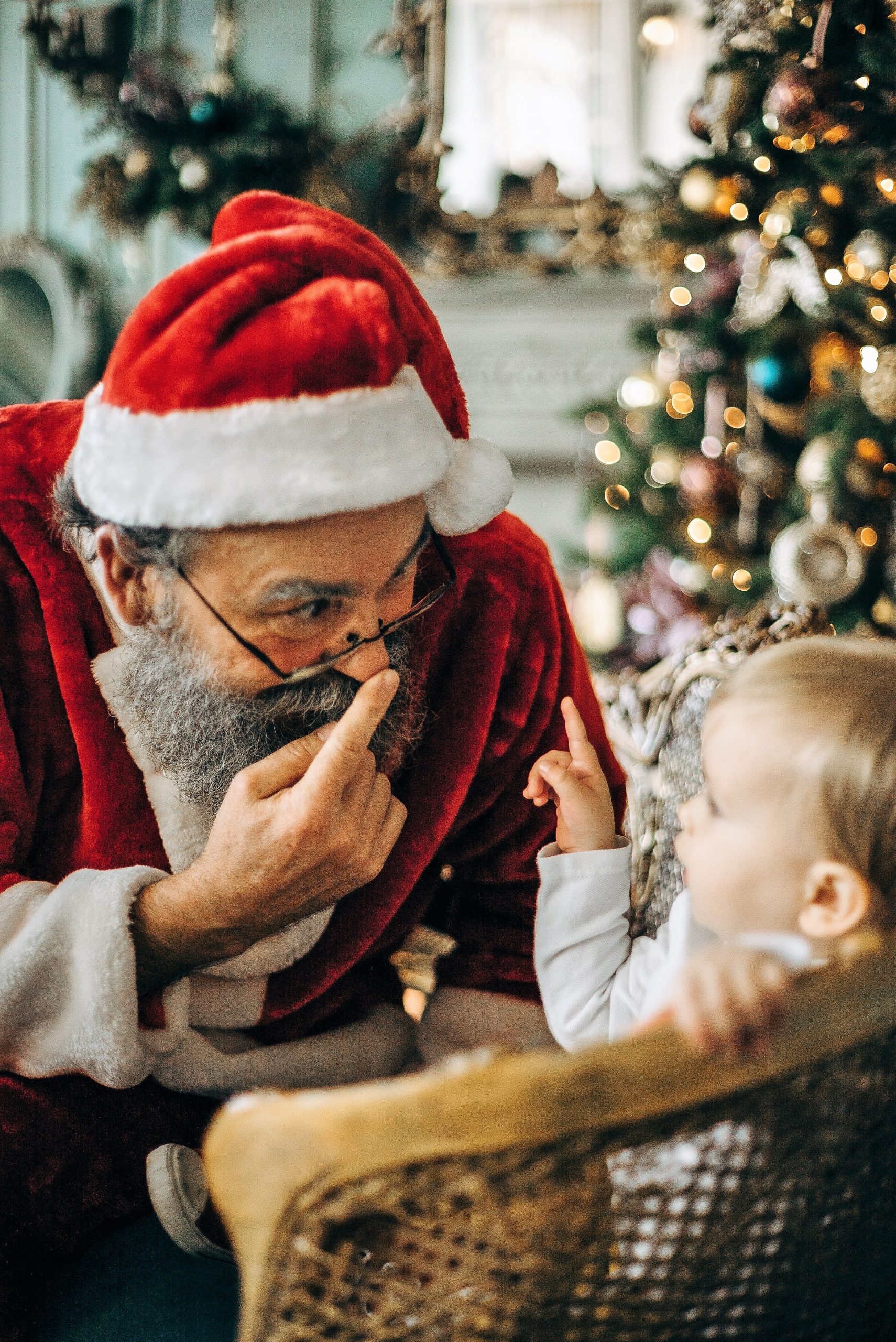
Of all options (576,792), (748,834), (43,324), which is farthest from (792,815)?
(43,324)

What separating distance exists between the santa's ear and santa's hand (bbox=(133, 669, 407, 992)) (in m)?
0.19

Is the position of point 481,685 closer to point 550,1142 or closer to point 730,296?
point 550,1142

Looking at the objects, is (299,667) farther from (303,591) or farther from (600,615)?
(600,615)

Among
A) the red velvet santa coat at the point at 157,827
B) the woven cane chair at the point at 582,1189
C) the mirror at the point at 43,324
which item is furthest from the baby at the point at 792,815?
the mirror at the point at 43,324

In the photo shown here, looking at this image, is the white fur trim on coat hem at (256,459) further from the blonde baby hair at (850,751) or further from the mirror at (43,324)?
the mirror at (43,324)

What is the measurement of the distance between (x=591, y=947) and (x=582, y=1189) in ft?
1.59

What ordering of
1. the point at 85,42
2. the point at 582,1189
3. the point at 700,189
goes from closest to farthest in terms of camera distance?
the point at 582,1189 → the point at 700,189 → the point at 85,42

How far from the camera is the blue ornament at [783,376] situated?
6.54ft

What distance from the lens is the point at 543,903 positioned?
0.99 m

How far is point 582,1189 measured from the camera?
495mm

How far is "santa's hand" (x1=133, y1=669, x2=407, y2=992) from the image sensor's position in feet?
2.86

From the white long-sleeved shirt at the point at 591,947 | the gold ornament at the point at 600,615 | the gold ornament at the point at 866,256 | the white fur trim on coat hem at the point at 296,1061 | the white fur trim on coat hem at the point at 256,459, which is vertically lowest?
the gold ornament at the point at 600,615

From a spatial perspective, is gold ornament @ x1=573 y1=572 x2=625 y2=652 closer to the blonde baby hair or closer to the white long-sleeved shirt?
the white long-sleeved shirt

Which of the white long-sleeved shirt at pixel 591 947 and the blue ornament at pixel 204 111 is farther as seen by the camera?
the blue ornament at pixel 204 111
